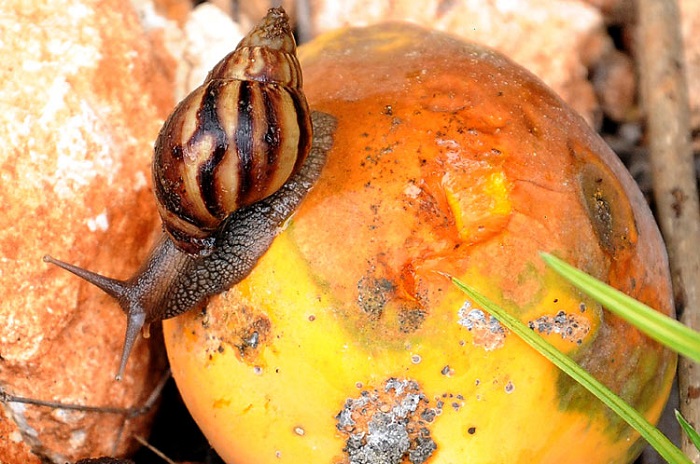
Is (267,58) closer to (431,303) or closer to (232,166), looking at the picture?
(232,166)

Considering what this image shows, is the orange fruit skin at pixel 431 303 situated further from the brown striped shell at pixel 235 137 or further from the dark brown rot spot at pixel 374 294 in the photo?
the brown striped shell at pixel 235 137

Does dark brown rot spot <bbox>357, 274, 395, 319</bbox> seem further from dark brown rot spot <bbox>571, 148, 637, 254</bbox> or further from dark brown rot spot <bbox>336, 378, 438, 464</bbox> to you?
dark brown rot spot <bbox>571, 148, 637, 254</bbox>

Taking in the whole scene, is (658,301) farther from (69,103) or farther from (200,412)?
(69,103)

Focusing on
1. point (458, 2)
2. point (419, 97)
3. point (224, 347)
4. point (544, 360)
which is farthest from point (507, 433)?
point (458, 2)

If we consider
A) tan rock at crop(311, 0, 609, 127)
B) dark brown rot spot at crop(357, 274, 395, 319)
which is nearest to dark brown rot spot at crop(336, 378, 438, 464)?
dark brown rot spot at crop(357, 274, 395, 319)

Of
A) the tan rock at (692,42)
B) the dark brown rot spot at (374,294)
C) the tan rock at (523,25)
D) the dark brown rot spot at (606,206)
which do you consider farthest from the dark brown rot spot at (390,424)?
the tan rock at (692,42)

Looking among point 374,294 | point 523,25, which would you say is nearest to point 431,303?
point 374,294

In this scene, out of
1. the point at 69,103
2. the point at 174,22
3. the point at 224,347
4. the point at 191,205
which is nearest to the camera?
the point at 191,205
